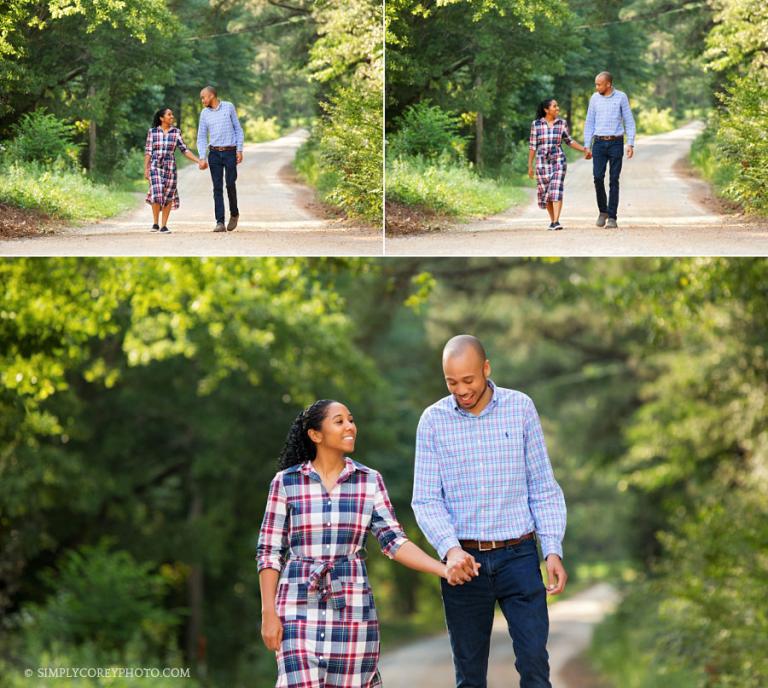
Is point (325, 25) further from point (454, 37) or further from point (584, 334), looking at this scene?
point (584, 334)

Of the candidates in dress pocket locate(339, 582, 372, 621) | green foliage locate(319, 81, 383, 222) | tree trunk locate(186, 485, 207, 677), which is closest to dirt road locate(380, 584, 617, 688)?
tree trunk locate(186, 485, 207, 677)

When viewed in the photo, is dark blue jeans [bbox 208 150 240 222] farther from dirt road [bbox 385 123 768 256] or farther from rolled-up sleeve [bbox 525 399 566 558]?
rolled-up sleeve [bbox 525 399 566 558]

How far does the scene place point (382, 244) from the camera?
8.09m

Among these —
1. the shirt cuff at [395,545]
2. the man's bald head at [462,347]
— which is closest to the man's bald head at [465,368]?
the man's bald head at [462,347]

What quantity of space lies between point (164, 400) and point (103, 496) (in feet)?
3.96

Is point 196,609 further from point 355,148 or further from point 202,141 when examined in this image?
point 355,148

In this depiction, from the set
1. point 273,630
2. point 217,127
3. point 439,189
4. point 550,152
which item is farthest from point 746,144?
point 273,630

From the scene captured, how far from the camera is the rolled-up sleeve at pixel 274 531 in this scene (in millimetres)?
3605

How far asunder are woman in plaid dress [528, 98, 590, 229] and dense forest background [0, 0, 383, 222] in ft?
3.19

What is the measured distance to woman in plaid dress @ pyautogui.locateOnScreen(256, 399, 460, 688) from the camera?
3.56 m

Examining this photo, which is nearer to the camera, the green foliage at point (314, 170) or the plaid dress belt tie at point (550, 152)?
the plaid dress belt tie at point (550, 152)

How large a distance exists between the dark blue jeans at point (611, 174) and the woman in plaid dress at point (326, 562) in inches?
176

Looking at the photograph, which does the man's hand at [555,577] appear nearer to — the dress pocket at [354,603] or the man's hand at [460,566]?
the man's hand at [460,566]

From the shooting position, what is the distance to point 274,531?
362 centimetres
